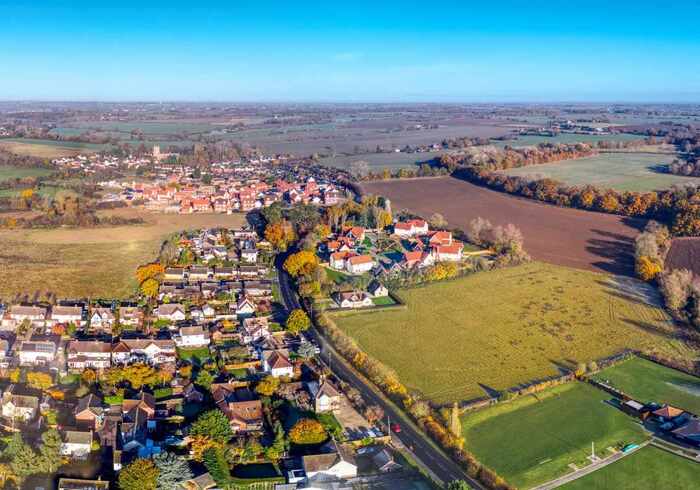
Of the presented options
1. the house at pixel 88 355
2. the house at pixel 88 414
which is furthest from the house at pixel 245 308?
the house at pixel 88 414

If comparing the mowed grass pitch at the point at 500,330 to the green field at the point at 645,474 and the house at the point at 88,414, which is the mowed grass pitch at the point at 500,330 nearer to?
the green field at the point at 645,474

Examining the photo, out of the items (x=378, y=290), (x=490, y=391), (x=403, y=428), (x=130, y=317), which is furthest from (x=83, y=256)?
(x=490, y=391)

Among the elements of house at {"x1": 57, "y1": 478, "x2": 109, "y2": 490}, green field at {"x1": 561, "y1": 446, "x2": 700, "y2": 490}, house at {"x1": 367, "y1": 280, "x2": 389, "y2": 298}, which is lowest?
green field at {"x1": 561, "y1": 446, "x2": 700, "y2": 490}

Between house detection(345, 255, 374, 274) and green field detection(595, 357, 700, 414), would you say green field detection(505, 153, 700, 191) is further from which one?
green field detection(595, 357, 700, 414)

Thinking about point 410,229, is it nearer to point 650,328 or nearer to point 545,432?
point 650,328

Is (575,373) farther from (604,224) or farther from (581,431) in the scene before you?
(604,224)

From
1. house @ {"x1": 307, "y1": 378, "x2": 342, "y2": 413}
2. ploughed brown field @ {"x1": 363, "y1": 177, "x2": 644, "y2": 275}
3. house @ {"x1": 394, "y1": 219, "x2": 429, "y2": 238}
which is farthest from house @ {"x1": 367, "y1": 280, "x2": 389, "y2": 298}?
ploughed brown field @ {"x1": 363, "y1": 177, "x2": 644, "y2": 275}
